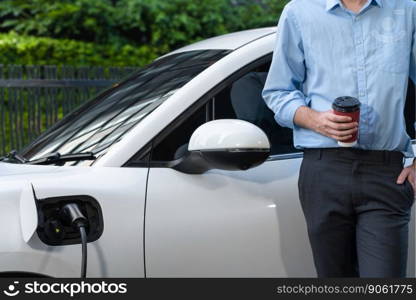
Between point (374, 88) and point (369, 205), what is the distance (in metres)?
0.38

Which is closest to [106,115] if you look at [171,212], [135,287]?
[171,212]

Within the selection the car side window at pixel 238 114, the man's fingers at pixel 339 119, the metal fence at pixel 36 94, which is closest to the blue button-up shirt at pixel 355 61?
the man's fingers at pixel 339 119

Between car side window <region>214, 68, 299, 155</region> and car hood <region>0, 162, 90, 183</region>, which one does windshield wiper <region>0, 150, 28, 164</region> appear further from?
car side window <region>214, 68, 299, 155</region>

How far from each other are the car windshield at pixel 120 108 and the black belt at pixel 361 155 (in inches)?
26.8

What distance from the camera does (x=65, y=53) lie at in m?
10.0

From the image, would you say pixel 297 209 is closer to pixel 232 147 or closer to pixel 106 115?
pixel 232 147

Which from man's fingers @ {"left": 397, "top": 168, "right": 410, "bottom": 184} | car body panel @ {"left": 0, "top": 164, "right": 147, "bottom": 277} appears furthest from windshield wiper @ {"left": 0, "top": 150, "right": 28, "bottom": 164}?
man's fingers @ {"left": 397, "top": 168, "right": 410, "bottom": 184}

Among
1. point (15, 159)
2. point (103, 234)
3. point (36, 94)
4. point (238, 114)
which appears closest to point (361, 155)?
point (238, 114)

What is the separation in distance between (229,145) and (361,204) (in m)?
0.46

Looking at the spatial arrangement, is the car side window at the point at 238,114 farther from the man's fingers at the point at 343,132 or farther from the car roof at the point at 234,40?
the man's fingers at the point at 343,132

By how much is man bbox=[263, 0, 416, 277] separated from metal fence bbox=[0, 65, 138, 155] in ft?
20.6

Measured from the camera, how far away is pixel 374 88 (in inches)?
112

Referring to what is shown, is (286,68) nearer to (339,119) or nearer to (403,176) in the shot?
(339,119)

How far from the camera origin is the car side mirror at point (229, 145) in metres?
2.89
